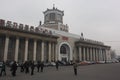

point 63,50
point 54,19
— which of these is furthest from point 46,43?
point 54,19

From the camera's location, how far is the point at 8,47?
1414 inches

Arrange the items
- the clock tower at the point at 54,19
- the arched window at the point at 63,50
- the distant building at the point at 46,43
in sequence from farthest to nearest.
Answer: the clock tower at the point at 54,19 < the arched window at the point at 63,50 < the distant building at the point at 46,43

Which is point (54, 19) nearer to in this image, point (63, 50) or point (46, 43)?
point (63, 50)

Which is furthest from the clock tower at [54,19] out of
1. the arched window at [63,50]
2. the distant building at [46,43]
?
the arched window at [63,50]

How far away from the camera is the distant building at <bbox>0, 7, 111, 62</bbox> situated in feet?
117

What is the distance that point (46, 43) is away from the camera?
44.6 m

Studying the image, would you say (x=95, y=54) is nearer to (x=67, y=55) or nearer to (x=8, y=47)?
(x=67, y=55)

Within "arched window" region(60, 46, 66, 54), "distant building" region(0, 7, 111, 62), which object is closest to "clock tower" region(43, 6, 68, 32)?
"distant building" region(0, 7, 111, 62)

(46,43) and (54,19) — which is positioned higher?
(54,19)

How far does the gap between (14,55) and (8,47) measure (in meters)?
2.47

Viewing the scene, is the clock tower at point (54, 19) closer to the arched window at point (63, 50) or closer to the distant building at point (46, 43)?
the distant building at point (46, 43)

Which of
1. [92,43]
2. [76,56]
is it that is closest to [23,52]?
[76,56]

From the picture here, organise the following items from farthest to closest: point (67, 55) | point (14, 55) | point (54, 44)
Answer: point (67, 55), point (54, 44), point (14, 55)

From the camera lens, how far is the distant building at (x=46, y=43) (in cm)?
3557
